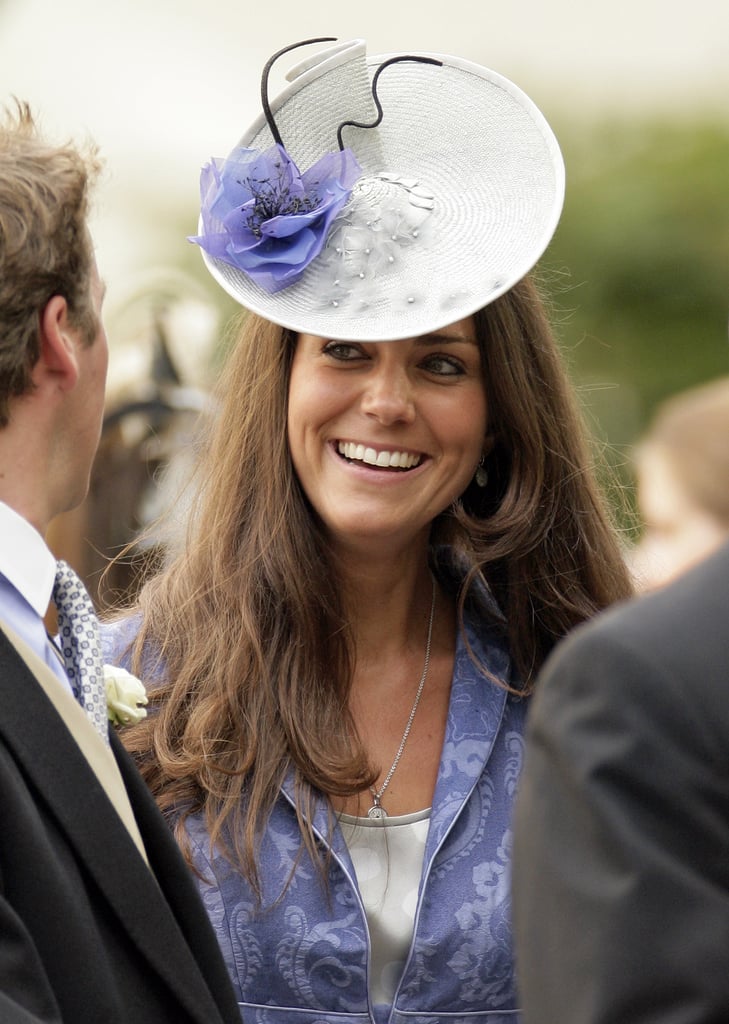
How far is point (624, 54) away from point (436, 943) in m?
22.8

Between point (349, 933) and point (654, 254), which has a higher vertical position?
point (349, 933)

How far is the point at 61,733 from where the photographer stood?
166 cm

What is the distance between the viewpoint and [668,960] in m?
1.24

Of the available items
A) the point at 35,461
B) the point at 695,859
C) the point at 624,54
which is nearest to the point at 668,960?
the point at 695,859

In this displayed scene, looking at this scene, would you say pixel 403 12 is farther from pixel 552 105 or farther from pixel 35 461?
pixel 35 461

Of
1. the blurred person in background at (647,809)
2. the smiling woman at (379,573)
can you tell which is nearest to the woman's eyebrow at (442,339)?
the smiling woman at (379,573)

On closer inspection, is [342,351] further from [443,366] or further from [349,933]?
[349,933]

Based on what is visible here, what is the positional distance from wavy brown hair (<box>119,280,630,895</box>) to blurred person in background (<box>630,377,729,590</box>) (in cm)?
134

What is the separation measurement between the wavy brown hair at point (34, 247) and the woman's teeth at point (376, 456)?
88 centimetres

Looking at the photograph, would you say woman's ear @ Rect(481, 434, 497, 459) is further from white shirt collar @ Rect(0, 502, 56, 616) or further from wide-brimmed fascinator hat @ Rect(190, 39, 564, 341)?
white shirt collar @ Rect(0, 502, 56, 616)

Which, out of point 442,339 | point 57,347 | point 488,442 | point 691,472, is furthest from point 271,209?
point 691,472

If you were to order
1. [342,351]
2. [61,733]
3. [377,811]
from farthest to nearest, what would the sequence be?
[342,351] < [377,811] < [61,733]

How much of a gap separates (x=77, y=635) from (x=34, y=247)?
517 mm

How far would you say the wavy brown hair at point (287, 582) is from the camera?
2607 millimetres
